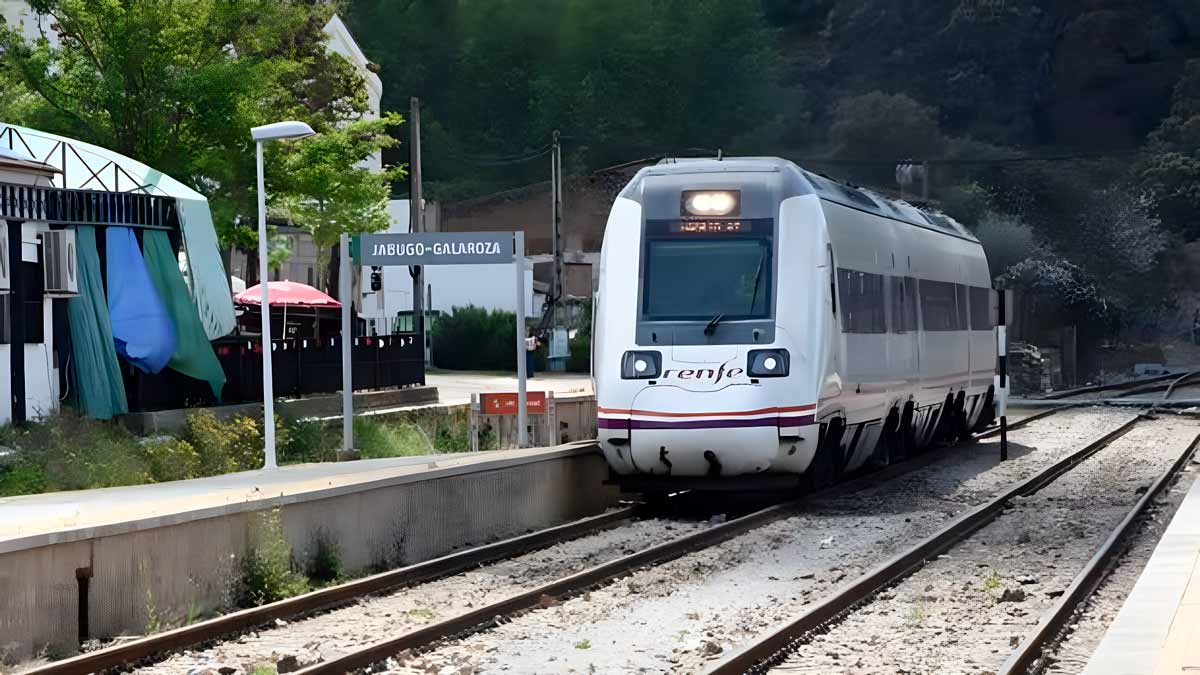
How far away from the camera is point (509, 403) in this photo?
29.1 m

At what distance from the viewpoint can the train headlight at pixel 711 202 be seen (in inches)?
699

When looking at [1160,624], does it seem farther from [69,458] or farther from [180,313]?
[180,313]

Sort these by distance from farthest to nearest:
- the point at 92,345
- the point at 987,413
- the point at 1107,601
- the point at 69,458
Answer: the point at 987,413 < the point at 92,345 < the point at 69,458 < the point at 1107,601

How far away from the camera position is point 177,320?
2847cm

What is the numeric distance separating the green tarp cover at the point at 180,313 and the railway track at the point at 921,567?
1438cm

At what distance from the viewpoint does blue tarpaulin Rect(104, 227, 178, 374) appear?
90.3ft

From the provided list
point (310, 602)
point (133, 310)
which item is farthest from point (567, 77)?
point (310, 602)

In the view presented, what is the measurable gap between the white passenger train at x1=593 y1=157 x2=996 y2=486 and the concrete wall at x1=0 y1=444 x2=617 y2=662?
4.31 ft

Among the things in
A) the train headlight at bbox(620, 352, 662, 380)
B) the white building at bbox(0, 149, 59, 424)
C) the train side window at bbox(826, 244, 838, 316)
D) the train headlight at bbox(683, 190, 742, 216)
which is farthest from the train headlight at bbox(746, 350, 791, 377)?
the white building at bbox(0, 149, 59, 424)

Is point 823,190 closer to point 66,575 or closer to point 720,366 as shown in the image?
point 720,366

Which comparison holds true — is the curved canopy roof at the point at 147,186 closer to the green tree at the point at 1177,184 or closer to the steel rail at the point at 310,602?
the steel rail at the point at 310,602

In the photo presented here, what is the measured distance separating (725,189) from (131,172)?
555 inches

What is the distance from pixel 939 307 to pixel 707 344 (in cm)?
878

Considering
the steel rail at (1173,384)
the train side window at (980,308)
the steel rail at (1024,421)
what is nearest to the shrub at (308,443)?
the train side window at (980,308)
